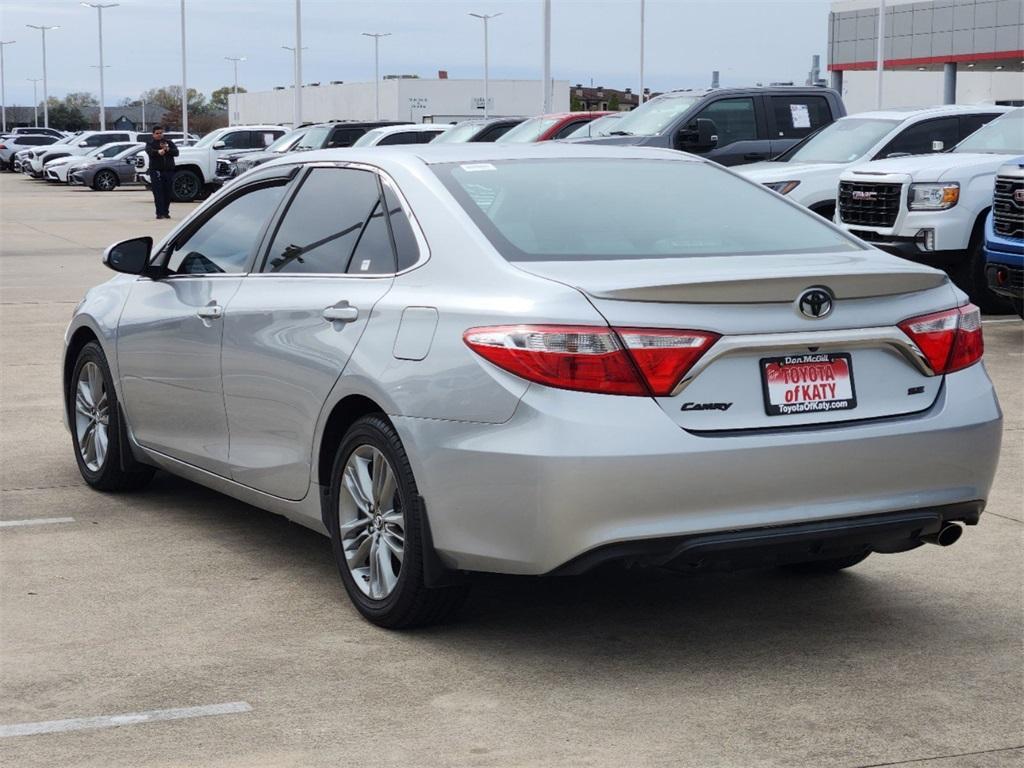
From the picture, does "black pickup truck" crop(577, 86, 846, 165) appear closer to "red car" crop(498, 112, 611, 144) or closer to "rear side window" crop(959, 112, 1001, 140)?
"rear side window" crop(959, 112, 1001, 140)

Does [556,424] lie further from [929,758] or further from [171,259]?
[171,259]

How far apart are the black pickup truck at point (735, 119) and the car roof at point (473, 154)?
13.1 metres

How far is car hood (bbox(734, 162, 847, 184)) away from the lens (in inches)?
639

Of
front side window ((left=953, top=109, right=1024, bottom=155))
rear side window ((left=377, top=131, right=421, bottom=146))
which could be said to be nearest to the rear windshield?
front side window ((left=953, top=109, right=1024, bottom=155))

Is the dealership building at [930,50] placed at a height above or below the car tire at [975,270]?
above

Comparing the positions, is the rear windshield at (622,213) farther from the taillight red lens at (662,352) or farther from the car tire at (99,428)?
the car tire at (99,428)

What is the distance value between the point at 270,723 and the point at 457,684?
606 millimetres

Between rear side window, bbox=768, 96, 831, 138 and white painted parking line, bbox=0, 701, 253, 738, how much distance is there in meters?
16.5

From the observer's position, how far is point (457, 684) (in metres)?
4.80

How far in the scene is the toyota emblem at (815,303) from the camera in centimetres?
480

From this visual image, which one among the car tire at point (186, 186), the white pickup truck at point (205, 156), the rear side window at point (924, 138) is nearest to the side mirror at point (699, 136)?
the rear side window at point (924, 138)

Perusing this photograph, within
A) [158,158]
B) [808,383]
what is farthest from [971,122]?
[158,158]

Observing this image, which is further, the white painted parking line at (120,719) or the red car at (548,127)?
the red car at (548,127)

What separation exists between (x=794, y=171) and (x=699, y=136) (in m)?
2.72
